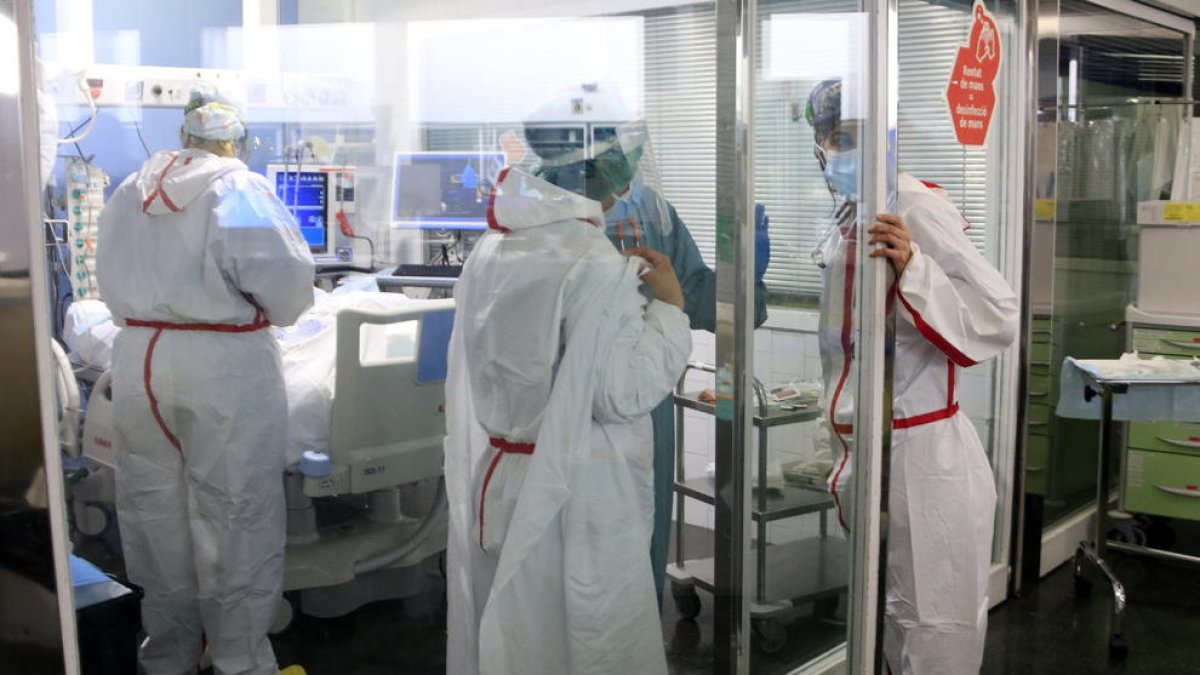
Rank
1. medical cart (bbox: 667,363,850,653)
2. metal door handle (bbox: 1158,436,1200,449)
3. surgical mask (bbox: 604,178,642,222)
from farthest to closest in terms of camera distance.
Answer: metal door handle (bbox: 1158,436,1200,449), medical cart (bbox: 667,363,850,653), surgical mask (bbox: 604,178,642,222)

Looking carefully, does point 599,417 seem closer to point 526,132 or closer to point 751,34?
point 526,132

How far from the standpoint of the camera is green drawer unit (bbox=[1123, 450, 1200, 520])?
407cm

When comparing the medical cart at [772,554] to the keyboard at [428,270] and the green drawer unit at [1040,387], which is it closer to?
the keyboard at [428,270]

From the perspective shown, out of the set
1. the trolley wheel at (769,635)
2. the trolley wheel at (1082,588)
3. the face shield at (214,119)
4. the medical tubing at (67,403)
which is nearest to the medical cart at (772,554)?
the trolley wheel at (769,635)

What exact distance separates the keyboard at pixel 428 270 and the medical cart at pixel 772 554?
48 cm

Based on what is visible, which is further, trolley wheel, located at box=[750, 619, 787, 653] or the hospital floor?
trolley wheel, located at box=[750, 619, 787, 653]

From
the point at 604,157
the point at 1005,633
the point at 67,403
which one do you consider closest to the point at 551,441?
the point at 604,157

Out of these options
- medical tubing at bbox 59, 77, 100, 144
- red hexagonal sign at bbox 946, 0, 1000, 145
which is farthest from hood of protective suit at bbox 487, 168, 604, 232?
red hexagonal sign at bbox 946, 0, 1000, 145

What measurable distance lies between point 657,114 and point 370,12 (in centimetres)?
54

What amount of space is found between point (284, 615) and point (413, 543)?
307 millimetres

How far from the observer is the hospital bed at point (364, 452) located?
2.11m

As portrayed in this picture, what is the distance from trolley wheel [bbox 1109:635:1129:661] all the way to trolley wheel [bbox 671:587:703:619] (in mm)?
1685

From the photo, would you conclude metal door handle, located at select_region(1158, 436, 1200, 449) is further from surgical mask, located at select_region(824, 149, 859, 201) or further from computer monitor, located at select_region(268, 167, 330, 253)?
computer monitor, located at select_region(268, 167, 330, 253)

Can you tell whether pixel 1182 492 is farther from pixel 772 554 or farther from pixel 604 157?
pixel 604 157
